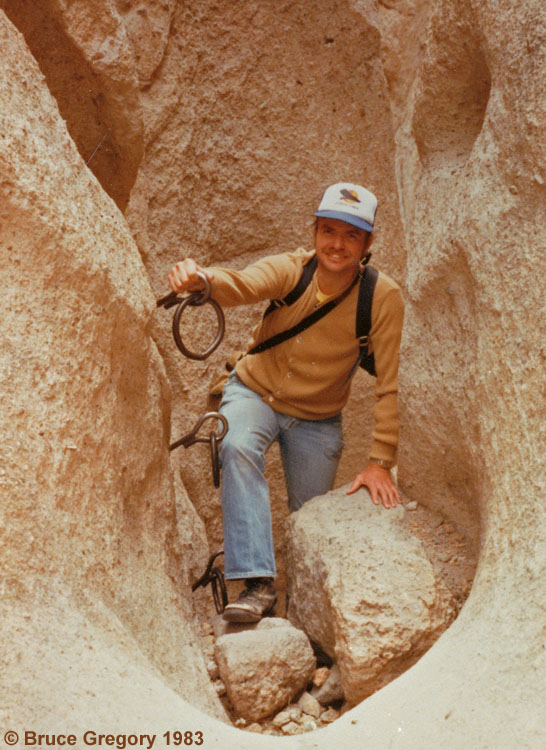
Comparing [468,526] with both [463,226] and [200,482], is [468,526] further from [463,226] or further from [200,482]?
[200,482]

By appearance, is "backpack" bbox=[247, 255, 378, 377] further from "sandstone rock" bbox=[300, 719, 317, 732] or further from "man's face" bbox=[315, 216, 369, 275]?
"sandstone rock" bbox=[300, 719, 317, 732]

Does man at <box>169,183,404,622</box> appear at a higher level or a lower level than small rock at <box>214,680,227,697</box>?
higher

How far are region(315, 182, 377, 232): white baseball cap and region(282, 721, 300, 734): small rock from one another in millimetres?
1392

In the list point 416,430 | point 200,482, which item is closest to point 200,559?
point 200,482

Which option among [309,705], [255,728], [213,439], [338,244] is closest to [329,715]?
[309,705]

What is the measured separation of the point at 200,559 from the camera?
294cm

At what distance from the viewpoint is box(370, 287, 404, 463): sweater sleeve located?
2.56m

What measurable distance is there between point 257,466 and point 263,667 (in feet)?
2.06

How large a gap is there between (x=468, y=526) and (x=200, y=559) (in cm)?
103

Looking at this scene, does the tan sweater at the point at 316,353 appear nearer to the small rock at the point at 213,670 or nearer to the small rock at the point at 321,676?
the small rock at the point at 321,676

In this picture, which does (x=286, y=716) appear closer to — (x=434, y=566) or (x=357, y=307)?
(x=434, y=566)

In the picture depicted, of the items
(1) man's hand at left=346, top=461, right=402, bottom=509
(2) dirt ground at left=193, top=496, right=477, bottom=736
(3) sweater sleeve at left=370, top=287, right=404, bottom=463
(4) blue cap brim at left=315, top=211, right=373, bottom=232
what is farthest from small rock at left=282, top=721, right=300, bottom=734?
(4) blue cap brim at left=315, top=211, right=373, bottom=232

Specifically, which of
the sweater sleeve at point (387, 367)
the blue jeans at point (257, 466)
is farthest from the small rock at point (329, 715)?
the sweater sleeve at point (387, 367)

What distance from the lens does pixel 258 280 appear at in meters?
2.49
